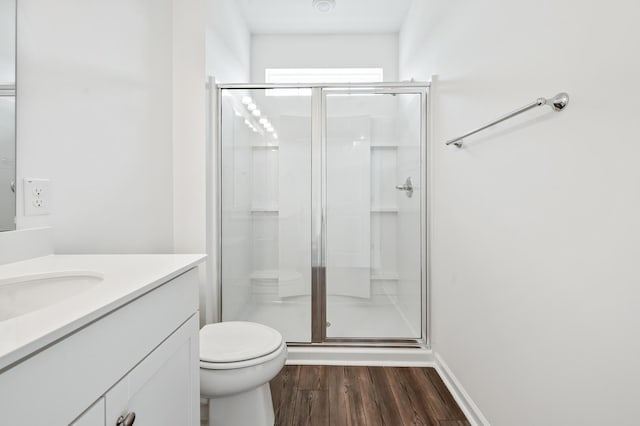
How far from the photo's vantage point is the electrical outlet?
1.00 metres

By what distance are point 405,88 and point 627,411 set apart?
1836 millimetres

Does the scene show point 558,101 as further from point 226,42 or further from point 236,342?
point 226,42

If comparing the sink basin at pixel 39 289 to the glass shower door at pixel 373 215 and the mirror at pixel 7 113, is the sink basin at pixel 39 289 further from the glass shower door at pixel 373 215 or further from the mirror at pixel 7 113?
the glass shower door at pixel 373 215

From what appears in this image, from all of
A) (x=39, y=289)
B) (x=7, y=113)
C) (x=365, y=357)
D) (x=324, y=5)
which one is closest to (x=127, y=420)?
(x=39, y=289)

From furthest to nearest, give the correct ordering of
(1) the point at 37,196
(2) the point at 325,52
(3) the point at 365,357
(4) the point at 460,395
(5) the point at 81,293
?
(2) the point at 325,52 → (3) the point at 365,357 → (4) the point at 460,395 → (1) the point at 37,196 → (5) the point at 81,293

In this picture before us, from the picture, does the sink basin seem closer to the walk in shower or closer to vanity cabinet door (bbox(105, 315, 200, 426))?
vanity cabinet door (bbox(105, 315, 200, 426))

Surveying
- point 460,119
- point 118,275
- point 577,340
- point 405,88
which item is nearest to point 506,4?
point 460,119

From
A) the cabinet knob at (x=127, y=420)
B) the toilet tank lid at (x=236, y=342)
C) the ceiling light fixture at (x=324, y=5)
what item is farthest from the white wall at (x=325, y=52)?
the cabinet knob at (x=127, y=420)

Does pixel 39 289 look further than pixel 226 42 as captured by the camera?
No

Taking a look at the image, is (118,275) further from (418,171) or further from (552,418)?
(418,171)

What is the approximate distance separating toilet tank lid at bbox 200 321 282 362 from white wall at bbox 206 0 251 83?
4.70ft

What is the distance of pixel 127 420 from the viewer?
62 cm

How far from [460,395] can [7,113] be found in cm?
203

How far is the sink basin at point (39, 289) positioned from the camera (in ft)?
2.52
